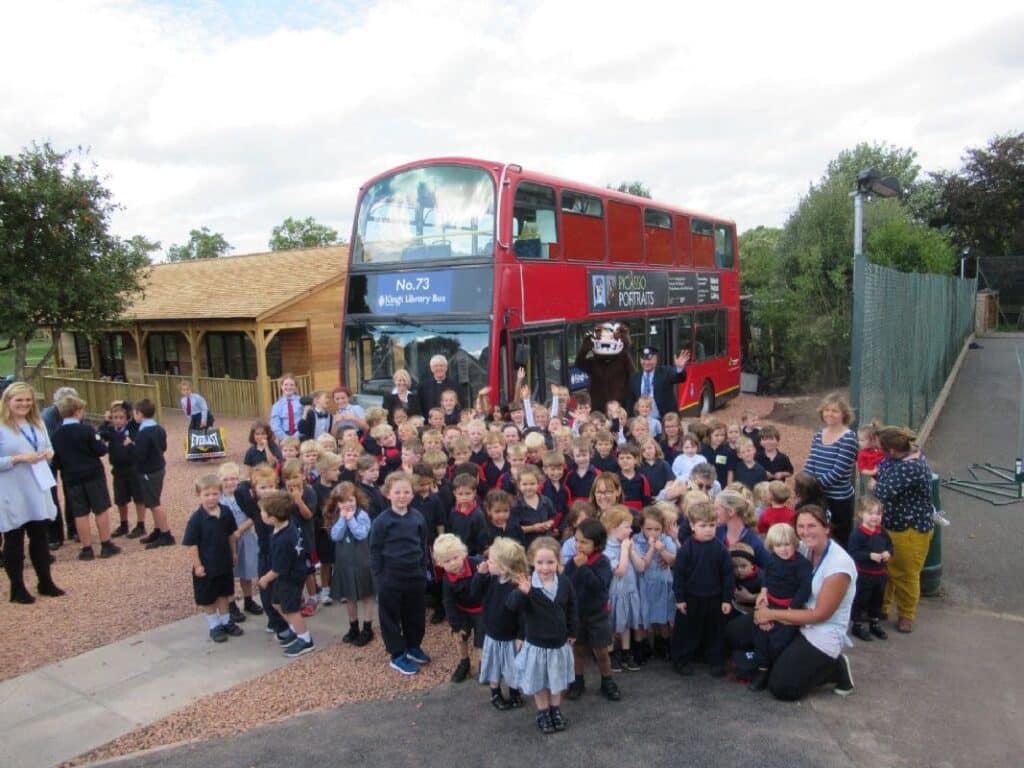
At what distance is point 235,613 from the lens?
18.9ft

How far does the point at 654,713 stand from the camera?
422cm

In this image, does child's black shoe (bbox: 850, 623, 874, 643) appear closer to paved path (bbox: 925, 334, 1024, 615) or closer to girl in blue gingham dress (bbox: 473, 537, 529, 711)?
paved path (bbox: 925, 334, 1024, 615)

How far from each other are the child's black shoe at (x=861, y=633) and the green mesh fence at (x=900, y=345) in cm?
235

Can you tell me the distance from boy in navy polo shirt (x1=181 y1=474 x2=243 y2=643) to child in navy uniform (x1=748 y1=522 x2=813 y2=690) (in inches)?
149

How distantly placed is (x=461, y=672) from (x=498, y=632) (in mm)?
746

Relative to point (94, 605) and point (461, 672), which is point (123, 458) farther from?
point (461, 672)

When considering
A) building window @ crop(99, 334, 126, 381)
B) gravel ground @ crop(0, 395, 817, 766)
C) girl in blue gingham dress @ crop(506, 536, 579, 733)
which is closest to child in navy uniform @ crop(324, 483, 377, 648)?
gravel ground @ crop(0, 395, 817, 766)

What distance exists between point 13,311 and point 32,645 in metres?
12.5

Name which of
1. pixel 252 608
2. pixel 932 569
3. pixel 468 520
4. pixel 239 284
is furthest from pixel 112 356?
pixel 932 569

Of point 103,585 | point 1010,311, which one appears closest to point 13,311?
point 103,585

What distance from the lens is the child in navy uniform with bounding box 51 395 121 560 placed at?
7.16 meters

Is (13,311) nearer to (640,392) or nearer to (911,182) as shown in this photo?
(640,392)

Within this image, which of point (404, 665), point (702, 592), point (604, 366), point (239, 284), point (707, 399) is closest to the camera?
point (702, 592)

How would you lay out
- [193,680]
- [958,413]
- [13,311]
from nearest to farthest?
[193,680] → [958,413] → [13,311]
